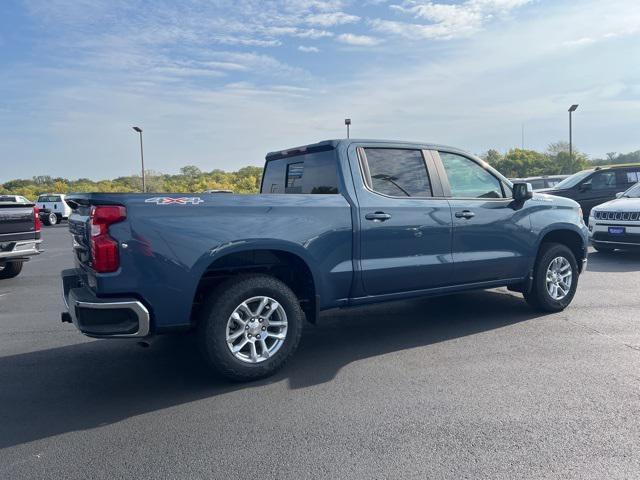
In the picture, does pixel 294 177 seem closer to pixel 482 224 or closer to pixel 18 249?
pixel 482 224

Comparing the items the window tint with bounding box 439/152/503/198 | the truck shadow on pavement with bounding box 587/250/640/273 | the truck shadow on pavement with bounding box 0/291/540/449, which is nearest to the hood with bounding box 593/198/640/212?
the truck shadow on pavement with bounding box 587/250/640/273

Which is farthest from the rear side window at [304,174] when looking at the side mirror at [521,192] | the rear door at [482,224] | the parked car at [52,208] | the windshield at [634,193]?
the parked car at [52,208]

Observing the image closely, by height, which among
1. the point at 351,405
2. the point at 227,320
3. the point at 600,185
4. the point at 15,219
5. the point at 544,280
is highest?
the point at 600,185

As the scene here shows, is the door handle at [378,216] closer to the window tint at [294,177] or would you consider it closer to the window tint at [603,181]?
the window tint at [294,177]

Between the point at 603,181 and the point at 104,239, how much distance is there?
14.9 meters

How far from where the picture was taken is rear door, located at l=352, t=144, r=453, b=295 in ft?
16.1

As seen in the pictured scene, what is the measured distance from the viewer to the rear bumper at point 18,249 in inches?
357

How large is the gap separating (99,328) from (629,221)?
33.0ft

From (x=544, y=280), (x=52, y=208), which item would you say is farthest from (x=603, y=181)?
(x=52, y=208)

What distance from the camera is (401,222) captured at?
5.04 metres

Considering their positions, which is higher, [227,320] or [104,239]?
[104,239]

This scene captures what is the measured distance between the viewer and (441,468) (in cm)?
299

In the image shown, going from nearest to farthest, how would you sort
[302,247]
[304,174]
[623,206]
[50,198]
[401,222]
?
[302,247] < [401,222] < [304,174] < [623,206] < [50,198]

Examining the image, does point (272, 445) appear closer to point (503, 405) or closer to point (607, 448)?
point (503, 405)
